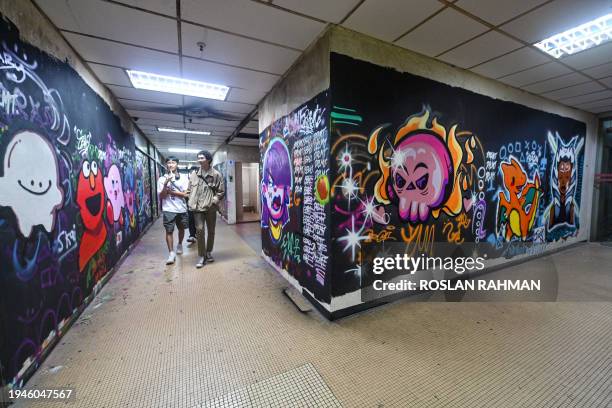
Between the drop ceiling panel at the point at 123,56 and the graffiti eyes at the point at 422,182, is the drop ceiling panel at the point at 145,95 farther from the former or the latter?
the graffiti eyes at the point at 422,182

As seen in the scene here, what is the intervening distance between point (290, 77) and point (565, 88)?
3.84 metres

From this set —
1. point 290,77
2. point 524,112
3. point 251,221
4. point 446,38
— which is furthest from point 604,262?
point 251,221

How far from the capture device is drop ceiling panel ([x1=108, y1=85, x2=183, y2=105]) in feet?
11.1

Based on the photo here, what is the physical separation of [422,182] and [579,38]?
1895 mm

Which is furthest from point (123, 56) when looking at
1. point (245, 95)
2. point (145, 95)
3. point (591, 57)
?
point (591, 57)

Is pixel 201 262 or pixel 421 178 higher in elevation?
pixel 421 178

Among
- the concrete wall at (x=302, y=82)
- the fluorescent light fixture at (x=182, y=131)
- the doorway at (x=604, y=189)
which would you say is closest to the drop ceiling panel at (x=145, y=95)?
the concrete wall at (x=302, y=82)

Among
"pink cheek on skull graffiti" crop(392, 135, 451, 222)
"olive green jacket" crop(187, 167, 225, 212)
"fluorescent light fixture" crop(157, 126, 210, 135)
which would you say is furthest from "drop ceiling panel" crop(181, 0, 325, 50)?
"fluorescent light fixture" crop(157, 126, 210, 135)

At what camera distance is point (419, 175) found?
2617mm

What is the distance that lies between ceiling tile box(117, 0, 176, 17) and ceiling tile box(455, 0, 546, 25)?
A: 6.89 ft

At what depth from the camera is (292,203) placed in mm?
2891

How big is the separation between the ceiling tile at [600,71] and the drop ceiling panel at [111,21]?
4.50m

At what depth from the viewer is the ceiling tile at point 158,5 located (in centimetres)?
174

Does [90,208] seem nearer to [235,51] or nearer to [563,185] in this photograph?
[235,51]
